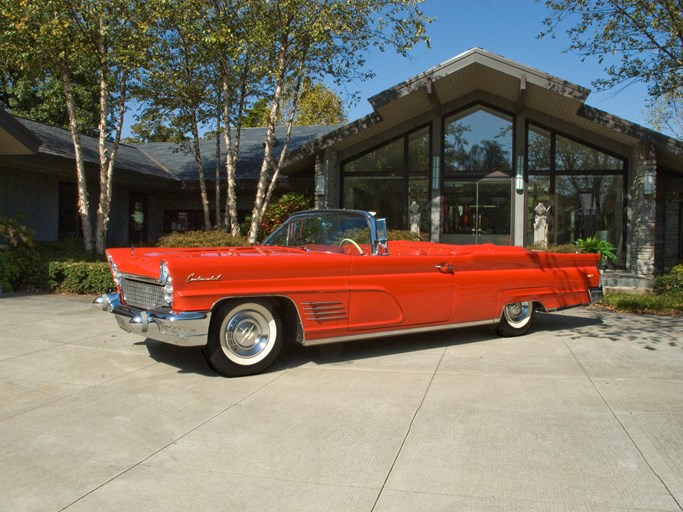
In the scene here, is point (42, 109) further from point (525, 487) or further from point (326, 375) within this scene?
point (525, 487)

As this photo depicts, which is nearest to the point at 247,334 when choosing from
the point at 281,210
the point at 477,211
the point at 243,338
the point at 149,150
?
the point at 243,338

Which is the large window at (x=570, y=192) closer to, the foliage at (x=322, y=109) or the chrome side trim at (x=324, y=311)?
the chrome side trim at (x=324, y=311)

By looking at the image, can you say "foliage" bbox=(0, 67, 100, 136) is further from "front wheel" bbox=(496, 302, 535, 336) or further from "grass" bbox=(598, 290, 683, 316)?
"front wheel" bbox=(496, 302, 535, 336)

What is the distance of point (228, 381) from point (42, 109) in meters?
25.5

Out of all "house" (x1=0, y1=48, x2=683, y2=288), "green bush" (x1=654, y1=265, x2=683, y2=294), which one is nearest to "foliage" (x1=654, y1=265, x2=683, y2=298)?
"green bush" (x1=654, y1=265, x2=683, y2=294)

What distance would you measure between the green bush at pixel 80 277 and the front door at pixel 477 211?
9.10 meters

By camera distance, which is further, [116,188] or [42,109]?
[42,109]

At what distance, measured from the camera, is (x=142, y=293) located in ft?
18.6

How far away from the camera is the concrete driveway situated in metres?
3.23

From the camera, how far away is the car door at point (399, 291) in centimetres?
595

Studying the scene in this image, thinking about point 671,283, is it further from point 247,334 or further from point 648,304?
point 247,334

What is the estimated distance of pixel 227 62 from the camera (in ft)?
42.1

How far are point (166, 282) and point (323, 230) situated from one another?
2128mm

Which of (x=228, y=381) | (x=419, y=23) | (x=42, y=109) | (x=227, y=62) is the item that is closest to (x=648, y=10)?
(x=419, y=23)
